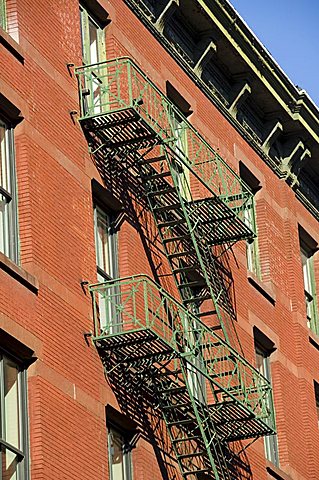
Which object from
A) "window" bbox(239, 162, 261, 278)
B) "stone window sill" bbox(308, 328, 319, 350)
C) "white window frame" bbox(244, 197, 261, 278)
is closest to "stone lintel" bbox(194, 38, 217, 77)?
"window" bbox(239, 162, 261, 278)

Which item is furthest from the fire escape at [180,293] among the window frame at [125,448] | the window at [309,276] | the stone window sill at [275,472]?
the window at [309,276]

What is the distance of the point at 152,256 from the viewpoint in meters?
33.2

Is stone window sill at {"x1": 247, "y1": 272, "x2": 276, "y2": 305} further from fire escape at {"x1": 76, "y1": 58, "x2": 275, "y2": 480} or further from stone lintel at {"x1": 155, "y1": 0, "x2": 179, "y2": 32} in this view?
stone lintel at {"x1": 155, "y1": 0, "x2": 179, "y2": 32}

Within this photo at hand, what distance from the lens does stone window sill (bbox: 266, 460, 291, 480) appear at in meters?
36.9

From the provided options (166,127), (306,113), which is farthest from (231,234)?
(306,113)

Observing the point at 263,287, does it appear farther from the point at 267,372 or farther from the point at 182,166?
the point at 182,166

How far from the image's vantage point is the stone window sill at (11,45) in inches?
1153

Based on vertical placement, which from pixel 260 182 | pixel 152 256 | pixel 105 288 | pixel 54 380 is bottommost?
pixel 54 380

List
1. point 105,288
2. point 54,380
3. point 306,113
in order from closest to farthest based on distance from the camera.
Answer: point 54,380
point 105,288
point 306,113

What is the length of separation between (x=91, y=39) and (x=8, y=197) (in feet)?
21.3

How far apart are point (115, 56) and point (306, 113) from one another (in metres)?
10.6

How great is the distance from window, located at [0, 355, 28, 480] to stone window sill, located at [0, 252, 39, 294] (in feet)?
4.56

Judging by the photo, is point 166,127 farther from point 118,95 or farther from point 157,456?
point 157,456

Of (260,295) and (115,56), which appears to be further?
(260,295)
